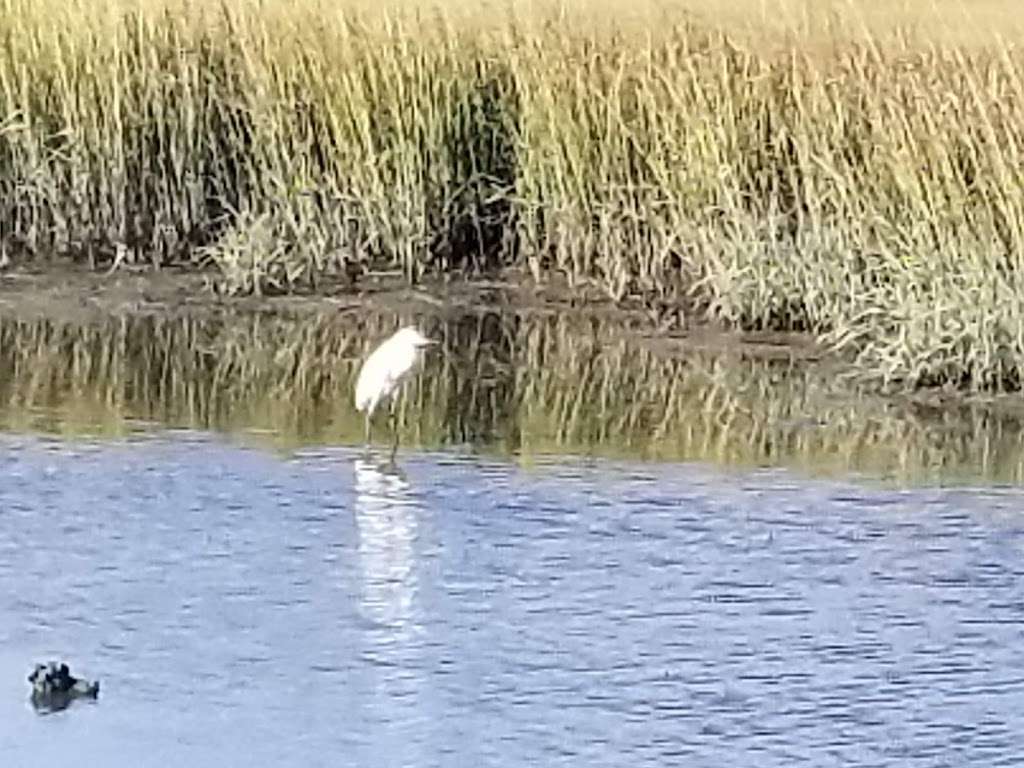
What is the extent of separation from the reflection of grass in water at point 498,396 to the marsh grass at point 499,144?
0.35 meters

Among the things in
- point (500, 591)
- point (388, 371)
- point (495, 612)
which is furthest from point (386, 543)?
point (388, 371)

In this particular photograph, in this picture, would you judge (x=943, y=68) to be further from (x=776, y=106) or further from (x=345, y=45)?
(x=345, y=45)

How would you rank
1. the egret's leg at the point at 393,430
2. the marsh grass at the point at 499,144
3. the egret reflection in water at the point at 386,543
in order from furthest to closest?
the marsh grass at the point at 499,144 → the egret's leg at the point at 393,430 → the egret reflection in water at the point at 386,543

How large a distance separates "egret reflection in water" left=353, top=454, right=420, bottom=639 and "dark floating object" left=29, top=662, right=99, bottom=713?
2.16 ft

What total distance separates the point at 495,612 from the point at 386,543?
1.96 feet

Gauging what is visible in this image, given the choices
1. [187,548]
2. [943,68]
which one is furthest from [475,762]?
Result: [943,68]

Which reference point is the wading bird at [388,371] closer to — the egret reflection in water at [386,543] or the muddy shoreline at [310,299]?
the egret reflection in water at [386,543]

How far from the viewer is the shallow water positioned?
479 centimetres

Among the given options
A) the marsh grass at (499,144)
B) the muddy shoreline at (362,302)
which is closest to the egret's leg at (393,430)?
the muddy shoreline at (362,302)

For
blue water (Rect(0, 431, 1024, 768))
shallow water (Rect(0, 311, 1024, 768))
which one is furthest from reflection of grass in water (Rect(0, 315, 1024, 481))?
blue water (Rect(0, 431, 1024, 768))

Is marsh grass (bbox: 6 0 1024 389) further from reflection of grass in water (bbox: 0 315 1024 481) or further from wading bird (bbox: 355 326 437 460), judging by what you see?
wading bird (bbox: 355 326 437 460)

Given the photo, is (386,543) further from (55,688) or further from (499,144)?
(499,144)

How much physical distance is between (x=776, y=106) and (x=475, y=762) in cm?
462

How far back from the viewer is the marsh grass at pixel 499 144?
27.3 feet
